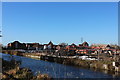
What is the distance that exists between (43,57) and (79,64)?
11748 millimetres

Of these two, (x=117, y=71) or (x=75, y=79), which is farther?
(x=117, y=71)

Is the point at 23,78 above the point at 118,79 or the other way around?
above

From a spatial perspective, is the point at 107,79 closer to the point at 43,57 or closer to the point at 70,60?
the point at 70,60

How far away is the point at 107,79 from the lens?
12266 mm

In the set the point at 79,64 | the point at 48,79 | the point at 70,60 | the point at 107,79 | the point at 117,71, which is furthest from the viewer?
A: the point at 70,60

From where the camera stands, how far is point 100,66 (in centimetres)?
1864

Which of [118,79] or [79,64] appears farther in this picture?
Result: [79,64]

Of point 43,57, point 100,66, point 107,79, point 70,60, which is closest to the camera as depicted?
point 107,79

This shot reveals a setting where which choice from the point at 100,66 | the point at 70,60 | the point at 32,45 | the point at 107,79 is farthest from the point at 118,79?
the point at 32,45

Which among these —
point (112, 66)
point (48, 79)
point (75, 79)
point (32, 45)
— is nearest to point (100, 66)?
point (112, 66)

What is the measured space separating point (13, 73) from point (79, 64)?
13.1 meters

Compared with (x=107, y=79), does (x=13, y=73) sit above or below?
above

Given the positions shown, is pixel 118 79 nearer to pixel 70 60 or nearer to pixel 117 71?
pixel 117 71

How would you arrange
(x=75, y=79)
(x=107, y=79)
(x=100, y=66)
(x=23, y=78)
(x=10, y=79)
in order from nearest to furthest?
Answer: (x=10, y=79), (x=23, y=78), (x=75, y=79), (x=107, y=79), (x=100, y=66)
